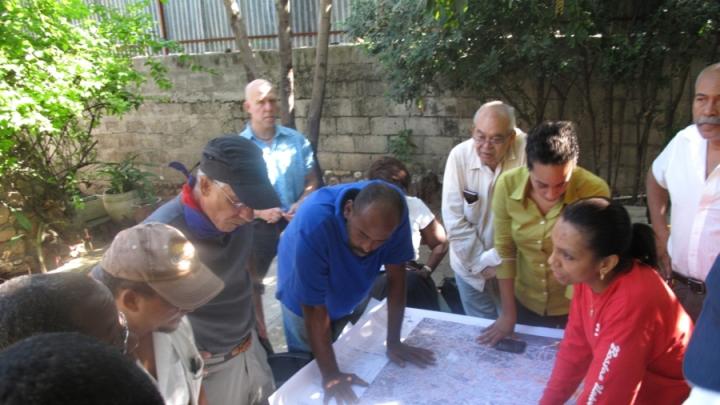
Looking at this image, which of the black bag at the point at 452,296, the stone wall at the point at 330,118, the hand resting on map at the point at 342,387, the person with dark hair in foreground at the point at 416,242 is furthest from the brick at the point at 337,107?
the hand resting on map at the point at 342,387

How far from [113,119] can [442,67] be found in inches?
204

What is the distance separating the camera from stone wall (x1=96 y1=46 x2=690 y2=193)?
5.52 meters

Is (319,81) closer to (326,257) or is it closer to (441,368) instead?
(326,257)

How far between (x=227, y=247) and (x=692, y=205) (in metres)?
1.91

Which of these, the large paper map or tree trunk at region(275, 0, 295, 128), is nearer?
the large paper map

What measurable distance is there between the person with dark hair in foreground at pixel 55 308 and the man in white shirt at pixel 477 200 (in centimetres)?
180

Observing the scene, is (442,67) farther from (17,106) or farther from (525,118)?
(17,106)

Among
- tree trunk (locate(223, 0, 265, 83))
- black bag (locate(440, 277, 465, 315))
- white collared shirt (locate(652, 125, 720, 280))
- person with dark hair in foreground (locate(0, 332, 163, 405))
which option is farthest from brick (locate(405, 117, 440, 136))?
person with dark hair in foreground (locate(0, 332, 163, 405))

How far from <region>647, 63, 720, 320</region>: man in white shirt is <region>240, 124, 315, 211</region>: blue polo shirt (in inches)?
81.8

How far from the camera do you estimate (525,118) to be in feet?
16.3

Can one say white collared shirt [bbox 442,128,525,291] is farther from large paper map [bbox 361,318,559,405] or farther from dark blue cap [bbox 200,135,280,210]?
dark blue cap [bbox 200,135,280,210]

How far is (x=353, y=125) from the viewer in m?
6.08

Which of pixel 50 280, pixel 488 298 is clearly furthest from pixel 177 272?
pixel 488 298

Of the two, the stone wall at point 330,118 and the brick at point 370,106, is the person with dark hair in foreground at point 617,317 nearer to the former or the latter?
the stone wall at point 330,118
